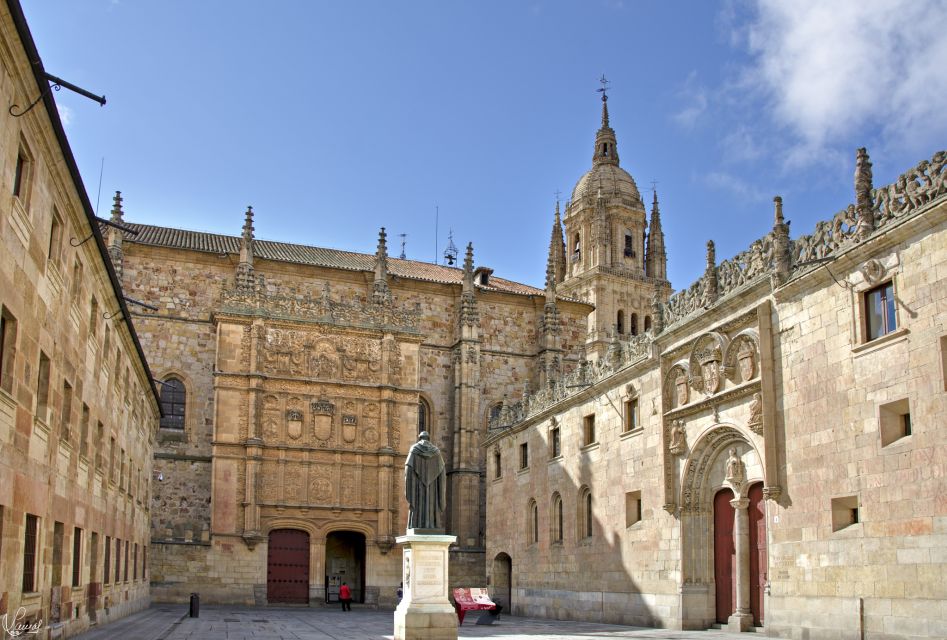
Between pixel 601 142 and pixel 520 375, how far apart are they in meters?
28.9

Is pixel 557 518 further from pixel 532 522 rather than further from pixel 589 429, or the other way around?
pixel 589 429

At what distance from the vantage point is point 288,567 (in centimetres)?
3956

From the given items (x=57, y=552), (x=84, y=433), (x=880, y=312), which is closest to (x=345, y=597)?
(x=84, y=433)

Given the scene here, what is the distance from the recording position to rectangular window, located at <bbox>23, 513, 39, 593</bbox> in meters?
15.4

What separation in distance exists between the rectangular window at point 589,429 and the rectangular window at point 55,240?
1691 centimetres

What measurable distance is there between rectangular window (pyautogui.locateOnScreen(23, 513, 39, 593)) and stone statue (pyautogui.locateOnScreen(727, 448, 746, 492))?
13946 mm

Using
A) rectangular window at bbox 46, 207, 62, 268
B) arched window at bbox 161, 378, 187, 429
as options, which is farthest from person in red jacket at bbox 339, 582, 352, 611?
rectangular window at bbox 46, 207, 62, 268

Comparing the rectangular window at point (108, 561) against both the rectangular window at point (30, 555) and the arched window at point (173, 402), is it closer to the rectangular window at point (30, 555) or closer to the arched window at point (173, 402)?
the rectangular window at point (30, 555)

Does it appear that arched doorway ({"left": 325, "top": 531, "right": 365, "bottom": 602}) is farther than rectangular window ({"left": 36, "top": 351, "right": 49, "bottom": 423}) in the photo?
Yes

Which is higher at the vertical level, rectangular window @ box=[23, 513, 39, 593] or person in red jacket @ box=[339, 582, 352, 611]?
rectangular window @ box=[23, 513, 39, 593]

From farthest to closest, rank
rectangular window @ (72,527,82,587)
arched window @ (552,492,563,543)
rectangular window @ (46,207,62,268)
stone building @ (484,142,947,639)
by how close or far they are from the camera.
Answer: arched window @ (552,492,563,543) → rectangular window @ (72,527,82,587) → rectangular window @ (46,207,62,268) → stone building @ (484,142,947,639)

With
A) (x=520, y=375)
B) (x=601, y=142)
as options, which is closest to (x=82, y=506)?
(x=520, y=375)

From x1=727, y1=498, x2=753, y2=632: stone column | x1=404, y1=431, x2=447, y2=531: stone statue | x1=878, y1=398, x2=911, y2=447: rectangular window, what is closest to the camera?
x1=878, y1=398, x2=911, y2=447: rectangular window

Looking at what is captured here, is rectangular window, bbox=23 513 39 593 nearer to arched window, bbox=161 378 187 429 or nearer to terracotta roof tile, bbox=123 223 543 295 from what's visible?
arched window, bbox=161 378 187 429
